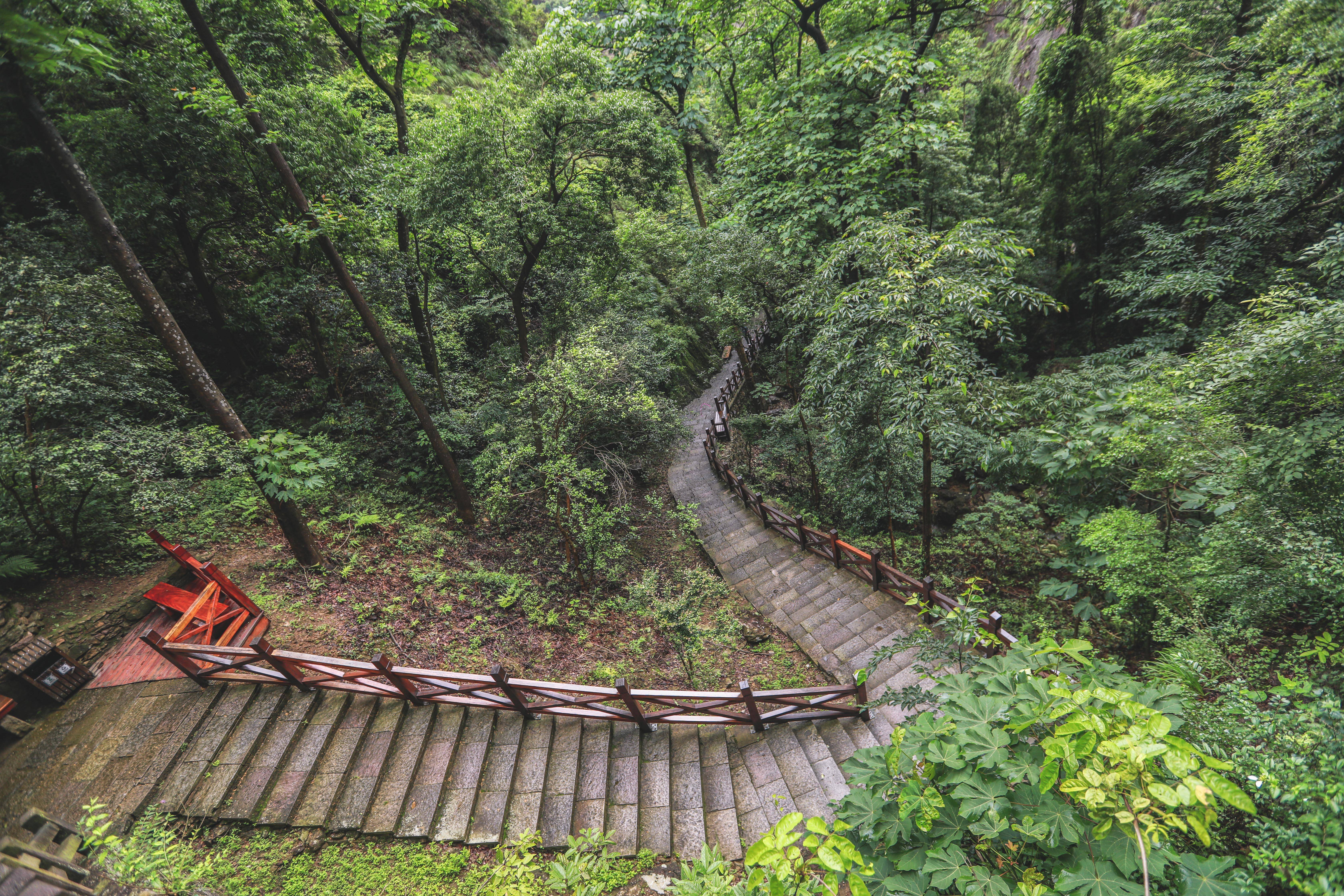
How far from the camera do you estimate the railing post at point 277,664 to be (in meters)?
4.71

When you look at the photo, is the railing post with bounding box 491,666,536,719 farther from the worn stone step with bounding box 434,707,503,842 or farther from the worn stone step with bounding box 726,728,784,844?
the worn stone step with bounding box 726,728,784,844

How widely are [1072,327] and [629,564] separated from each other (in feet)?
44.7

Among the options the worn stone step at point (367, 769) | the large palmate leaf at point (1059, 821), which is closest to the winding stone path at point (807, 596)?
the large palmate leaf at point (1059, 821)

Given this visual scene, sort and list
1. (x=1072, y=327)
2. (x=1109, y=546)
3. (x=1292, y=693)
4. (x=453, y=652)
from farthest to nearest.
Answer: (x=1072, y=327), (x=453, y=652), (x=1109, y=546), (x=1292, y=693)

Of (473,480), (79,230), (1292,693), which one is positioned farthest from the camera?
(473,480)

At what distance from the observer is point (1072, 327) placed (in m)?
12.8

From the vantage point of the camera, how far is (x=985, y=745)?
7.14 ft

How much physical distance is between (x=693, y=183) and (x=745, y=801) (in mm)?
16971

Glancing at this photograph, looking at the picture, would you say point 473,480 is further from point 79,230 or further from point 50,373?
point 79,230

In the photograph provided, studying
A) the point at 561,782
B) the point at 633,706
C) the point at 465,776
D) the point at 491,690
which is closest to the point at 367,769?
the point at 465,776

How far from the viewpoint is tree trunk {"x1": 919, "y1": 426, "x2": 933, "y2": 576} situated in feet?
20.5

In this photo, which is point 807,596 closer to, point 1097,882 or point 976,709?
point 976,709

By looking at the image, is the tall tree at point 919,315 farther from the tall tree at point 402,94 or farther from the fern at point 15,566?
the fern at point 15,566

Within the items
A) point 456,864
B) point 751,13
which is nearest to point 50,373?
point 456,864
